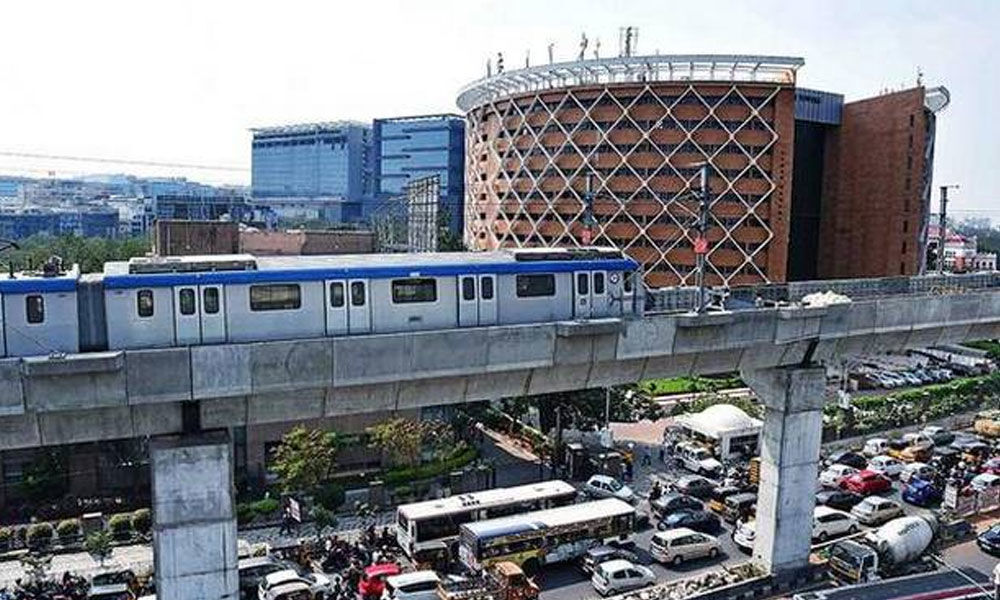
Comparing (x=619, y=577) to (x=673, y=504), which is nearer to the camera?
(x=619, y=577)

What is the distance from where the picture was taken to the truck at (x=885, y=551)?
2242 centimetres

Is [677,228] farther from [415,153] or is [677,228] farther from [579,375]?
[415,153]

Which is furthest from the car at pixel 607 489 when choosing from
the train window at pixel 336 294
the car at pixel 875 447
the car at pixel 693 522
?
the train window at pixel 336 294

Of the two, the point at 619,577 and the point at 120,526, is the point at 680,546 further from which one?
the point at 120,526

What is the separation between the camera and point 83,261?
226 ft

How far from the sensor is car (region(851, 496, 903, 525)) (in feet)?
91.2

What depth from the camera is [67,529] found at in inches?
1007

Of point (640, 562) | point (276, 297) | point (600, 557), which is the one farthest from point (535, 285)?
point (640, 562)

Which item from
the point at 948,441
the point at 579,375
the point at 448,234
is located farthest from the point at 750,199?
the point at 579,375

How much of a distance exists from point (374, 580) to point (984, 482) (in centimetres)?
2296

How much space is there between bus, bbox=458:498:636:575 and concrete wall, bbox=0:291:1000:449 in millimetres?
6160

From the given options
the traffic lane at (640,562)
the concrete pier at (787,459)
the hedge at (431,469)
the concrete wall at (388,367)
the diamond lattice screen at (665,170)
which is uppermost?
the diamond lattice screen at (665,170)

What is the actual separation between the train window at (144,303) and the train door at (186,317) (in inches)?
16.6

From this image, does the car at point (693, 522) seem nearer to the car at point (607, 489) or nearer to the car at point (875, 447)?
the car at point (607, 489)
